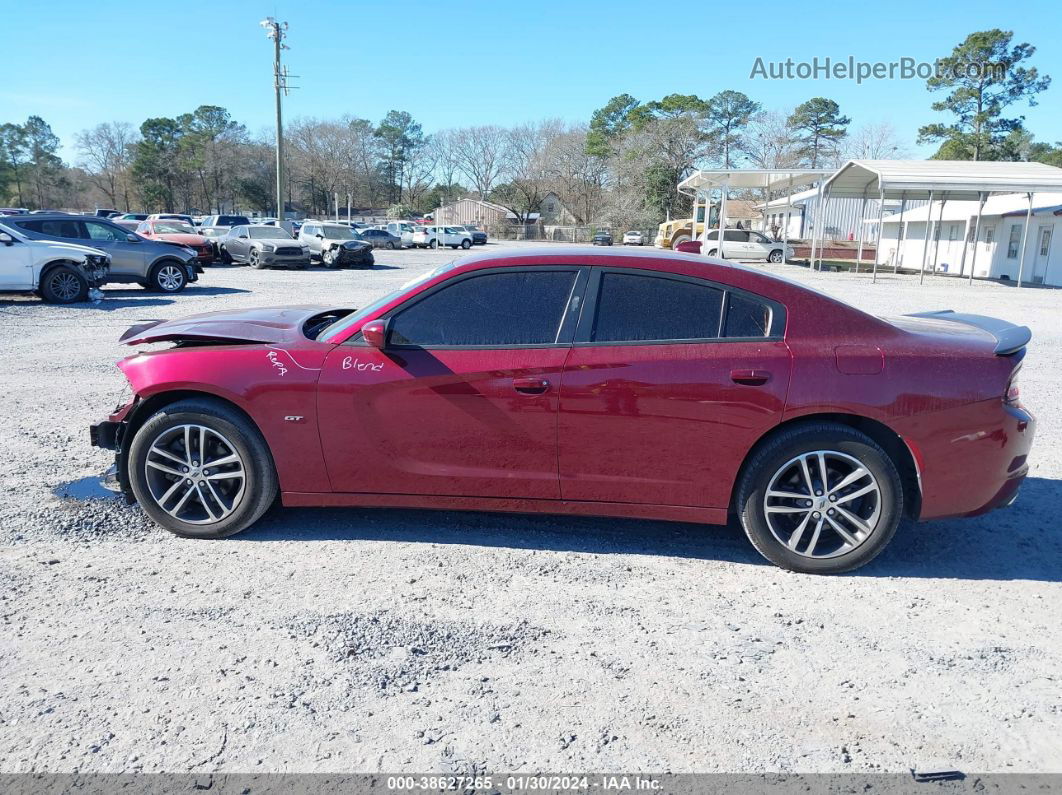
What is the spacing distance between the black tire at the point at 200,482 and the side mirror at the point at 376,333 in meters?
0.82

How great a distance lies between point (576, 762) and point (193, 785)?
1.23m

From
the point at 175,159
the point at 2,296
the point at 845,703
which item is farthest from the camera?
the point at 175,159

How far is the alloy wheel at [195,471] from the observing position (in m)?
4.27

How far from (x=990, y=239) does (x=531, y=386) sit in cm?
3788

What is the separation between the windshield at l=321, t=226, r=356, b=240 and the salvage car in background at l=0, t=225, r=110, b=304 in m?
15.6

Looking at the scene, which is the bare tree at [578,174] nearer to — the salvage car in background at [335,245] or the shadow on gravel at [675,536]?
the salvage car in background at [335,245]

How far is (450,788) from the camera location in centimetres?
251

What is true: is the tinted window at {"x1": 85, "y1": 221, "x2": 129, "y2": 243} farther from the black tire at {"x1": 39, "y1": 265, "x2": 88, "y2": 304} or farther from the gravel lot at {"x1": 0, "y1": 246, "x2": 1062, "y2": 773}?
the gravel lot at {"x1": 0, "y1": 246, "x2": 1062, "y2": 773}

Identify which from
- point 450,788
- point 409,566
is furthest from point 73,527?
point 450,788

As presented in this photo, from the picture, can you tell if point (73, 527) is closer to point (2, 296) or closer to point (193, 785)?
point (193, 785)

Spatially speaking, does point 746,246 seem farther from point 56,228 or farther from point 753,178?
point 56,228

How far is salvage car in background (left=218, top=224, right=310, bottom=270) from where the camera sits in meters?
27.4

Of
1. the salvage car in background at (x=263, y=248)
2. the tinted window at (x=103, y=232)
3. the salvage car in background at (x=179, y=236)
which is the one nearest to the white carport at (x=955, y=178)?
the salvage car in background at (x=263, y=248)

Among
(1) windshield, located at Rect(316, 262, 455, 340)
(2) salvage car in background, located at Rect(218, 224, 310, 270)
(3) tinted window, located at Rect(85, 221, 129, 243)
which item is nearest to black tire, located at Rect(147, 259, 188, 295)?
(3) tinted window, located at Rect(85, 221, 129, 243)
